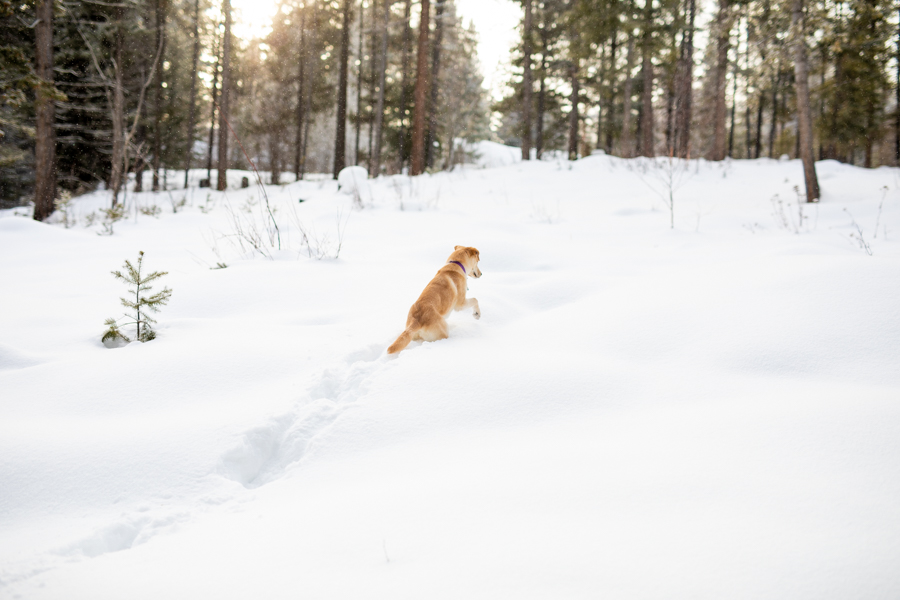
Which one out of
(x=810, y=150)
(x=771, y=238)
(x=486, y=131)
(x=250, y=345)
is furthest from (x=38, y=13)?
(x=486, y=131)

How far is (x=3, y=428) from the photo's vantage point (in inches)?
85.5

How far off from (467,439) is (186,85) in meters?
24.5

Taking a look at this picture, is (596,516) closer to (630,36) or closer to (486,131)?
(630,36)

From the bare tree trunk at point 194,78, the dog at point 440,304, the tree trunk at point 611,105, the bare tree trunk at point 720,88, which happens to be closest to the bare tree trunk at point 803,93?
the bare tree trunk at point 720,88

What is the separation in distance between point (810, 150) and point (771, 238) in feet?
13.0

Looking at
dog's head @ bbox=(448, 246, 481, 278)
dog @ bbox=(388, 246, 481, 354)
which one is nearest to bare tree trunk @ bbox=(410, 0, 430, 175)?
dog's head @ bbox=(448, 246, 481, 278)

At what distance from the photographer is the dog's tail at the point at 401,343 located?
9.91 feet

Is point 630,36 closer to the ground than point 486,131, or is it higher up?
closer to the ground

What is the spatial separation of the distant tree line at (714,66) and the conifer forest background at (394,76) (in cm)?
7

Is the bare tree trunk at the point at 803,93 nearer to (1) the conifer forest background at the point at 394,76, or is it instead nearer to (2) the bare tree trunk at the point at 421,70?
(1) the conifer forest background at the point at 394,76

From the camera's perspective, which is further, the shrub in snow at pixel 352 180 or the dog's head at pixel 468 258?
the shrub in snow at pixel 352 180

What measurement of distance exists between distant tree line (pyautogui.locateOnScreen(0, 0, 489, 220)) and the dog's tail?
7.88 meters

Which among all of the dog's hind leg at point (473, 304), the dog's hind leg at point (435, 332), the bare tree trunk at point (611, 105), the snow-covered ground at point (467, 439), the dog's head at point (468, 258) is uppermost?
the bare tree trunk at point (611, 105)

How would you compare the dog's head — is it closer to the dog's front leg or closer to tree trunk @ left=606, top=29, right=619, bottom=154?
the dog's front leg
